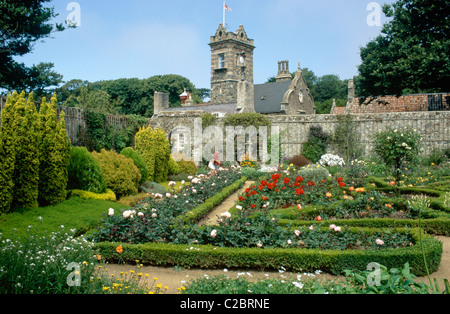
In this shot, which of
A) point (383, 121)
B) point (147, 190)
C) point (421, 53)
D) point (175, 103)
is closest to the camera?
point (147, 190)

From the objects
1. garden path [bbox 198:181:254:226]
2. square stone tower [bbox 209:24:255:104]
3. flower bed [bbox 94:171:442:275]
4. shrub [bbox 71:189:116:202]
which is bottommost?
garden path [bbox 198:181:254:226]

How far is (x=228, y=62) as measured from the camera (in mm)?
34469

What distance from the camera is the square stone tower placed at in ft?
113

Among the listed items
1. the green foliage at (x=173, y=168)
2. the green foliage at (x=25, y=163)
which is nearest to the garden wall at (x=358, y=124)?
the green foliage at (x=173, y=168)

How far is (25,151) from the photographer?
723 cm

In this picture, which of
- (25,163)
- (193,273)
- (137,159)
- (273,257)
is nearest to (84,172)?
(25,163)

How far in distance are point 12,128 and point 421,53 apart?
1743 centimetres

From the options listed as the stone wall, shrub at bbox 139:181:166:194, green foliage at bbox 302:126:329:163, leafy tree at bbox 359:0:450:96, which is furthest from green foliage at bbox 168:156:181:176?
the stone wall

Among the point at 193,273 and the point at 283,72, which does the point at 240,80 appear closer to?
the point at 283,72

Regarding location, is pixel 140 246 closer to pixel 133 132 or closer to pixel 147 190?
pixel 147 190

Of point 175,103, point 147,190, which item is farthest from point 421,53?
point 175,103

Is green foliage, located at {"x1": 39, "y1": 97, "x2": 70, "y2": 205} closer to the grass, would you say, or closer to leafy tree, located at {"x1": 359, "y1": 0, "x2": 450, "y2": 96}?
the grass

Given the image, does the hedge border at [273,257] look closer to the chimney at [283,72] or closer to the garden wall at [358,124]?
the garden wall at [358,124]

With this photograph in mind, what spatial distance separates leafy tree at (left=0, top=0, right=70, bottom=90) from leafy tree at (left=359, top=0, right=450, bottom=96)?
612 inches
